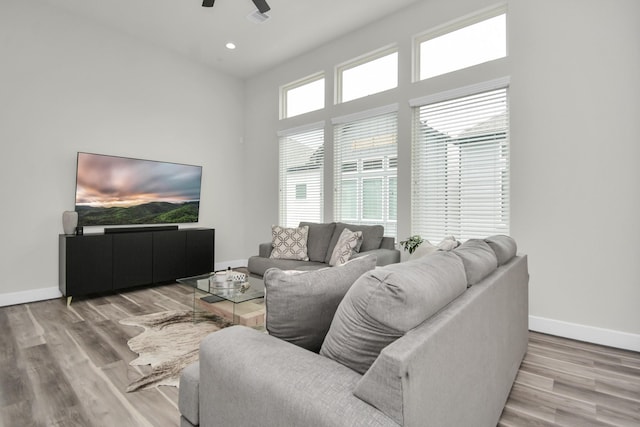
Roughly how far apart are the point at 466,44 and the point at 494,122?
3.20 feet

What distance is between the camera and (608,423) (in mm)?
1687

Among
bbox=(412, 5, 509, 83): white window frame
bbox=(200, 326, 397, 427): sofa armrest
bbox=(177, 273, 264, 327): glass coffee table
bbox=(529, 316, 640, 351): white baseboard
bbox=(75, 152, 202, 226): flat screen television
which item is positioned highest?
bbox=(412, 5, 509, 83): white window frame

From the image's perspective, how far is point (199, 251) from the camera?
4.92 m

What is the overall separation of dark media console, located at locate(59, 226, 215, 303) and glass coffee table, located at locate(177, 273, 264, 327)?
1542mm

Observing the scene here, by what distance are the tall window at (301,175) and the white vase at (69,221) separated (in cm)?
281

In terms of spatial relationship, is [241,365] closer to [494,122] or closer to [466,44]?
[494,122]

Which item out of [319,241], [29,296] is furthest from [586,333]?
[29,296]

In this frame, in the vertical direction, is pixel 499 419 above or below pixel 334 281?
below

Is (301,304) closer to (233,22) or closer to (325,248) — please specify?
(325,248)

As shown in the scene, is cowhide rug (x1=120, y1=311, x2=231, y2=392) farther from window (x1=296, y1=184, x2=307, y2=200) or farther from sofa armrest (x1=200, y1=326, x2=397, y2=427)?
window (x1=296, y1=184, x2=307, y2=200)

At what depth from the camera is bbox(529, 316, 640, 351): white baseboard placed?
2580mm

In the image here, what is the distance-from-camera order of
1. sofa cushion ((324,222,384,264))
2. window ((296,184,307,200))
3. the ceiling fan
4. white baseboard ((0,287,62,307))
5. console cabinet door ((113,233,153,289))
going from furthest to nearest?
window ((296,184,307,200)) → console cabinet door ((113,233,153,289)) → sofa cushion ((324,222,384,264)) → white baseboard ((0,287,62,307)) → the ceiling fan

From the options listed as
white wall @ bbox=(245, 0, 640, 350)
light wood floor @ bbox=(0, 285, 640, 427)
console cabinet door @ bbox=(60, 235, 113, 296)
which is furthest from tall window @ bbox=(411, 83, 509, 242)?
console cabinet door @ bbox=(60, 235, 113, 296)

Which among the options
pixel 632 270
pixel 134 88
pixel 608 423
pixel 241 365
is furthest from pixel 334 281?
pixel 134 88
